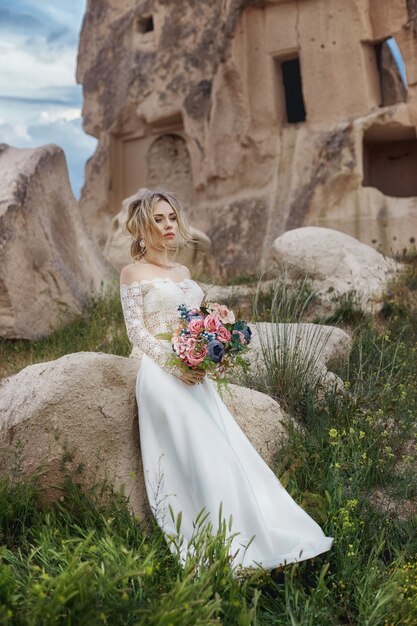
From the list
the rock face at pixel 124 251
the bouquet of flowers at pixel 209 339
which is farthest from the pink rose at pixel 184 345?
the rock face at pixel 124 251

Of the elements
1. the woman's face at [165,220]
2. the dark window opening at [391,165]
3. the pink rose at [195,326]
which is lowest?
the pink rose at [195,326]

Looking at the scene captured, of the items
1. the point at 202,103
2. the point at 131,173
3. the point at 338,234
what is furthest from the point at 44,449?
the point at 131,173

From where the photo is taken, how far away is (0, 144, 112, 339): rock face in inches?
285

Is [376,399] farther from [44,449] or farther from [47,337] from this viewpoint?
[47,337]

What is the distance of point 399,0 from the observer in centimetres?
1230

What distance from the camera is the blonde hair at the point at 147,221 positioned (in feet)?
12.8

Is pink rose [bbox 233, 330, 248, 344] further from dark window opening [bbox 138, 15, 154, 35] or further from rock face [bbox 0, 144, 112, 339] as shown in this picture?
dark window opening [bbox 138, 15, 154, 35]

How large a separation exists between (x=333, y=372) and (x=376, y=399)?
0.60 m

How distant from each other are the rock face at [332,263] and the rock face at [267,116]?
2.80 meters

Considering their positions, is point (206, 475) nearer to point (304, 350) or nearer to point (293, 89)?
point (304, 350)

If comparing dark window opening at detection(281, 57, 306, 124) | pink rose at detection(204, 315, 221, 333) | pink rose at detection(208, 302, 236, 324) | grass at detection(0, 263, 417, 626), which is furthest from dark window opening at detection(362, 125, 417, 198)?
pink rose at detection(204, 315, 221, 333)

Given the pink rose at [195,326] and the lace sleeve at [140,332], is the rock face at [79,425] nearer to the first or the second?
the lace sleeve at [140,332]

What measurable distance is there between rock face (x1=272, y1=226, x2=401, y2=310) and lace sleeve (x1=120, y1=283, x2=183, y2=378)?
4123mm

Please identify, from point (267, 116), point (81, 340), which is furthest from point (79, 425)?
point (267, 116)
